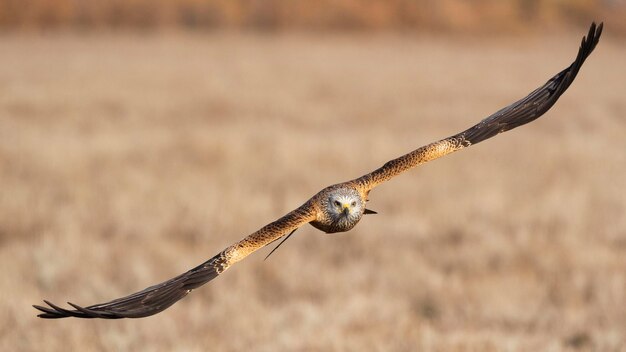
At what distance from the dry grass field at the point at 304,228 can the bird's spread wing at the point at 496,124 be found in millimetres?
2938

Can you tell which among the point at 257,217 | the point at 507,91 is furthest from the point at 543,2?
the point at 257,217

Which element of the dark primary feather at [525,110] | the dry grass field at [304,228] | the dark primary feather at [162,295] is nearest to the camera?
the dark primary feather at [162,295]

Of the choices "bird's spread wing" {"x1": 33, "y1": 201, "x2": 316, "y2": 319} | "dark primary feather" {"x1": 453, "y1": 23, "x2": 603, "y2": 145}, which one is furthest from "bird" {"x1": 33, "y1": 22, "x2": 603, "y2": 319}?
"dark primary feather" {"x1": 453, "y1": 23, "x2": 603, "y2": 145}

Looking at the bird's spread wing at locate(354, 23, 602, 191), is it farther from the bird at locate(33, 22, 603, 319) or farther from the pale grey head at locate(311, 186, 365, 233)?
the pale grey head at locate(311, 186, 365, 233)

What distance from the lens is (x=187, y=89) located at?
22.8 meters

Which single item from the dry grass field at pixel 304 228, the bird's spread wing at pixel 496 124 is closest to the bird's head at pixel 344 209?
the bird's spread wing at pixel 496 124

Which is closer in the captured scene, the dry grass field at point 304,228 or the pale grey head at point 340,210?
the pale grey head at point 340,210

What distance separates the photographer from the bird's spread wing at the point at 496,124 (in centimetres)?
336

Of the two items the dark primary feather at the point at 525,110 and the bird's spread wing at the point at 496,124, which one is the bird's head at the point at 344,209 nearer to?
the bird's spread wing at the point at 496,124

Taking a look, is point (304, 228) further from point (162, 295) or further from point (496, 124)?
point (162, 295)

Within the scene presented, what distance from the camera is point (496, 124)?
12.4 feet

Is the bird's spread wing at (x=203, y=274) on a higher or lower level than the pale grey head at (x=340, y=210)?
lower

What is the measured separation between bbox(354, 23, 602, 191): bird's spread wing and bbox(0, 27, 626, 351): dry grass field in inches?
116

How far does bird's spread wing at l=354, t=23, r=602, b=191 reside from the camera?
3.36m
